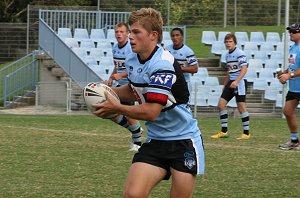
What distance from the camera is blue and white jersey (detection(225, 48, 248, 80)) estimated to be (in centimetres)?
1542

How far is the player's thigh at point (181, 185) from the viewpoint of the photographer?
632 centimetres

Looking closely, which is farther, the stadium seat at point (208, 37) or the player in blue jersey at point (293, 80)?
the stadium seat at point (208, 37)

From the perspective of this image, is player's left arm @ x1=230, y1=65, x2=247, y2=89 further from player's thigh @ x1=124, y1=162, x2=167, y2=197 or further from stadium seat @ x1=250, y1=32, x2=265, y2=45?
stadium seat @ x1=250, y1=32, x2=265, y2=45

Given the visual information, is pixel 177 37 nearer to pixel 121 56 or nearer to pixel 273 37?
pixel 121 56

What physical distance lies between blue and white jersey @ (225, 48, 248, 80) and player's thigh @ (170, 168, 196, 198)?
9.17m

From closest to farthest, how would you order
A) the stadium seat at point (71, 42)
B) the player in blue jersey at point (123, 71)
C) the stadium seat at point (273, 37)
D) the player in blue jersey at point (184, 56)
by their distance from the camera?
1. the player in blue jersey at point (123, 71)
2. the player in blue jersey at point (184, 56)
3. the stadium seat at point (71, 42)
4. the stadium seat at point (273, 37)

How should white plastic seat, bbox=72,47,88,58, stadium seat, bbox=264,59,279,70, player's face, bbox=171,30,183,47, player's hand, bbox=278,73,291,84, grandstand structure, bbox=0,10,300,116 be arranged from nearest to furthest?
1. player's hand, bbox=278,73,291,84
2. player's face, bbox=171,30,183,47
3. grandstand structure, bbox=0,10,300,116
4. white plastic seat, bbox=72,47,88,58
5. stadium seat, bbox=264,59,279,70

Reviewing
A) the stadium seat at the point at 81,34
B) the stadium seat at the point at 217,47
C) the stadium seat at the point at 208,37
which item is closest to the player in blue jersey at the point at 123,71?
the stadium seat at the point at 81,34

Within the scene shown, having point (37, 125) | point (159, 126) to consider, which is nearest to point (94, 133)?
point (37, 125)

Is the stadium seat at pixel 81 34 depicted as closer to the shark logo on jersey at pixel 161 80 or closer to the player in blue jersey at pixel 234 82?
the player in blue jersey at pixel 234 82

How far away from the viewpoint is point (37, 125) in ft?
59.0

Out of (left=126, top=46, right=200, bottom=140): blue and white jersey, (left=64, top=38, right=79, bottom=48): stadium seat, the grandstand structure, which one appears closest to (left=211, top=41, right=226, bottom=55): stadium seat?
the grandstand structure

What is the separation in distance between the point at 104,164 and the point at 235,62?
5.23m

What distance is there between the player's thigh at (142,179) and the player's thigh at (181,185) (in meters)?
0.12
